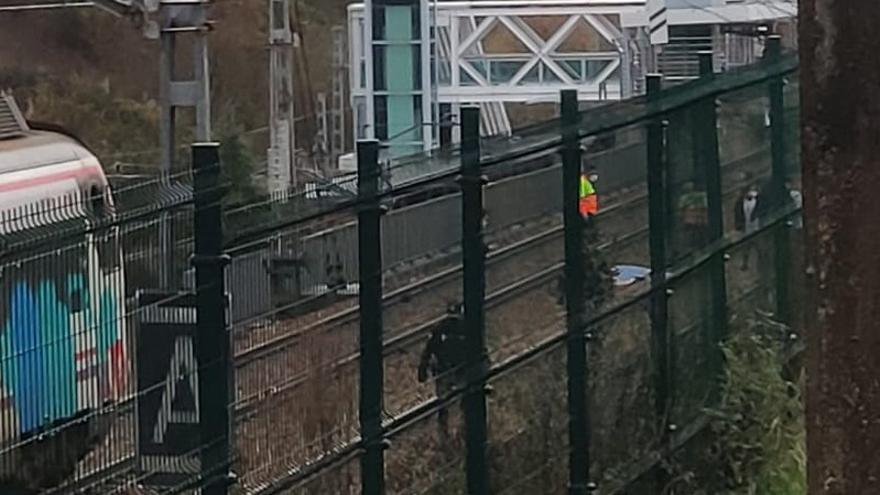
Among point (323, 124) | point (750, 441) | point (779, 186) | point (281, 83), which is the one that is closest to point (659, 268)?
point (750, 441)

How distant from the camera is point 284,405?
17.8 feet

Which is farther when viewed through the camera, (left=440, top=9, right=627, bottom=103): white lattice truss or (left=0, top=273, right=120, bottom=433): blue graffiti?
(left=440, top=9, right=627, bottom=103): white lattice truss

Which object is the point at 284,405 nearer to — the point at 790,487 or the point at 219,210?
the point at 219,210

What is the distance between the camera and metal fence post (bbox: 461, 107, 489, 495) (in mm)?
6469

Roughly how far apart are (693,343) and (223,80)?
39589 mm

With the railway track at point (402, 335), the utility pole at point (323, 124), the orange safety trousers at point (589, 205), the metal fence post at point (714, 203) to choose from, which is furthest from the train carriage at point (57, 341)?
the utility pole at point (323, 124)

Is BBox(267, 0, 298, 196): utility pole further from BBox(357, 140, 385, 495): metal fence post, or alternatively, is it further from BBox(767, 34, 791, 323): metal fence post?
BBox(357, 140, 385, 495): metal fence post

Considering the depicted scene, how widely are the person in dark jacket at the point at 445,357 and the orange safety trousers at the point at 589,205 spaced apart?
1.05 meters

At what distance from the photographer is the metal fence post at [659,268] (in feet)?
26.3

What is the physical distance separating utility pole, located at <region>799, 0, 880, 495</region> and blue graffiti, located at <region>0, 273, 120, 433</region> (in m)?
1.89

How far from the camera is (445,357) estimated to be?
20.9ft

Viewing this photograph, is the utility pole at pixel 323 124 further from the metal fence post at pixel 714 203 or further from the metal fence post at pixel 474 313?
the metal fence post at pixel 474 313

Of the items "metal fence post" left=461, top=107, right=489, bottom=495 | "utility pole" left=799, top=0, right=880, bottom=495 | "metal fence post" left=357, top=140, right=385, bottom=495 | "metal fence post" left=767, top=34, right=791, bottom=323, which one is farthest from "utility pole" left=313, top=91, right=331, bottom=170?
"utility pole" left=799, top=0, right=880, bottom=495

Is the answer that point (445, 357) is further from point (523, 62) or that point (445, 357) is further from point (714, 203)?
point (523, 62)
